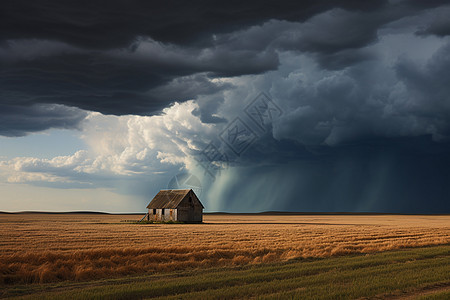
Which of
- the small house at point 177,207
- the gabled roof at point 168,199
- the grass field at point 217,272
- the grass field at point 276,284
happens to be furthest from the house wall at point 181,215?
the grass field at point 276,284

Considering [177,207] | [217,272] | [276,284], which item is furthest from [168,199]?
[276,284]

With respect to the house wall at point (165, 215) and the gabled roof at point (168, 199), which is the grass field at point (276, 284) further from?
the gabled roof at point (168, 199)

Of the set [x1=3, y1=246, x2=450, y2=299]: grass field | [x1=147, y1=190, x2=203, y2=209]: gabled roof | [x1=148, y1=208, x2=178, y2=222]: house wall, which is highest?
[x1=147, y1=190, x2=203, y2=209]: gabled roof

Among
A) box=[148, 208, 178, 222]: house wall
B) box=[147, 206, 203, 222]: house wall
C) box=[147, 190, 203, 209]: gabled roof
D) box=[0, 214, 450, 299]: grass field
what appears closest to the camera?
box=[0, 214, 450, 299]: grass field

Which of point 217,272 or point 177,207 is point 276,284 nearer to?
point 217,272

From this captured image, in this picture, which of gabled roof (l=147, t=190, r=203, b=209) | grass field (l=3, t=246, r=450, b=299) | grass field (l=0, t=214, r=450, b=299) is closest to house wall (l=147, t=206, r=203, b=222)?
gabled roof (l=147, t=190, r=203, b=209)

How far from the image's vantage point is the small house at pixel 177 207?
268 feet

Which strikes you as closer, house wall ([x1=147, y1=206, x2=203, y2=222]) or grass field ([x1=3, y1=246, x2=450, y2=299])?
grass field ([x1=3, y1=246, x2=450, y2=299])

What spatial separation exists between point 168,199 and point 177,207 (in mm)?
4977

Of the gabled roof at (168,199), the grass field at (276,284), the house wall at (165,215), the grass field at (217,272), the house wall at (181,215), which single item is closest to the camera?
the grass field at (276,284)

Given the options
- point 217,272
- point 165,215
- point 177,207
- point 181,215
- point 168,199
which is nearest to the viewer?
point 217,272

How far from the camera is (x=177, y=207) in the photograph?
81062 millimetres

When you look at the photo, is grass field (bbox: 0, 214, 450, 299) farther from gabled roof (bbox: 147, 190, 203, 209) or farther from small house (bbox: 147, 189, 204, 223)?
gabled roof (bbox: 147, 190, 203, 209)

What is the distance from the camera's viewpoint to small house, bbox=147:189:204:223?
81.6 metres
